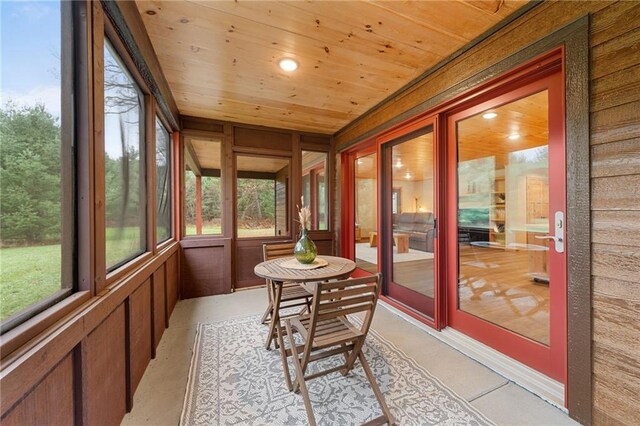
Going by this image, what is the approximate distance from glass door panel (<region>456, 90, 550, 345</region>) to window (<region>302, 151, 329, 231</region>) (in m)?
2.46

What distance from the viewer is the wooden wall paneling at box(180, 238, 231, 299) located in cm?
357

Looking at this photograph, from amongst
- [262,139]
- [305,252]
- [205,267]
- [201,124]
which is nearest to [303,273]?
[305,252]

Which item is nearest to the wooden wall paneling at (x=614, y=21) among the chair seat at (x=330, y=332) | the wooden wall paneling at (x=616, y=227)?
the wooden wall paneling at (x=616, y=227)

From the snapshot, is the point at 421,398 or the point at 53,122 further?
the point at 421,398

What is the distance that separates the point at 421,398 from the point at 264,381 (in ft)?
3.45

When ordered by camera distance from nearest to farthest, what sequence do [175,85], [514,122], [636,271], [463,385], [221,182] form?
1. [636,271]
2. [463,385]
3. [514,122]
4. [175,85]
5. [221,182]

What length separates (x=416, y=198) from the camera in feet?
9.68

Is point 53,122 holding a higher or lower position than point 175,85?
lower

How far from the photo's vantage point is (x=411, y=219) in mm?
3006

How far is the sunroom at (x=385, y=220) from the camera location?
1.00m

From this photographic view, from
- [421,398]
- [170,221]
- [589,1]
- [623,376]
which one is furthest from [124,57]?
[623,376]

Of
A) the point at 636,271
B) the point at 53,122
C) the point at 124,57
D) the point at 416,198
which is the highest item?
the point at 124,57

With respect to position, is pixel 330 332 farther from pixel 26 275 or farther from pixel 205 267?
pixel 205 267

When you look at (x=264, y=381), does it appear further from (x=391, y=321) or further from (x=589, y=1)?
(x=589, y=1)
